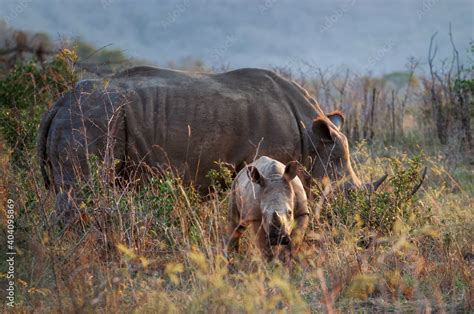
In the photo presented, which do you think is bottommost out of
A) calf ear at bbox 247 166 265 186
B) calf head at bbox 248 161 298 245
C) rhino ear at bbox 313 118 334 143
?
calf head at bbox 248 161 298 245

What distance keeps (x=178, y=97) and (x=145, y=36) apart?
8758 cm

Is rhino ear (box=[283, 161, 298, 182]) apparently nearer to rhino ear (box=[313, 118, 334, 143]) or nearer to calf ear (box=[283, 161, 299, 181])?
calf ear (box=[283, 161, 299, 181])

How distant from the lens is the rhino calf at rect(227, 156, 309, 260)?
231 inches

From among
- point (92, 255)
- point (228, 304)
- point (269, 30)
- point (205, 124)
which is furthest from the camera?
point (269, 30)

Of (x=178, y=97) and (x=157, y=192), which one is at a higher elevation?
(x=178, y=97)

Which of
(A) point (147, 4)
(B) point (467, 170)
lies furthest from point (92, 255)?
(A) point (147, 4)

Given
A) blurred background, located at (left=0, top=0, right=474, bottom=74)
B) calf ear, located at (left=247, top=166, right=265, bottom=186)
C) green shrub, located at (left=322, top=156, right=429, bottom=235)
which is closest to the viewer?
calf ear, located at (left=247, top=166, right=265, bottom=186)

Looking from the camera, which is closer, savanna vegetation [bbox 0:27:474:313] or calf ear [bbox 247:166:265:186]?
savanna vegetation [bbox 0:27:474:313]

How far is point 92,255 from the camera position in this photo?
538 centimetres

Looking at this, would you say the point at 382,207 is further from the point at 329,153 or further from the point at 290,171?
the point at 329,153

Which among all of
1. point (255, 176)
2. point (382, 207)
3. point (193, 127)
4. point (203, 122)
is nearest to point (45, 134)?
point (193, 127)

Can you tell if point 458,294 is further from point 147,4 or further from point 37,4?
point 147,4

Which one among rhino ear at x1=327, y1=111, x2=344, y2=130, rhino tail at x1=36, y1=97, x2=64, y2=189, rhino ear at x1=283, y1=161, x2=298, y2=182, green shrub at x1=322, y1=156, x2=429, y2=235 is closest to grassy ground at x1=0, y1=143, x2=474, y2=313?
green shrub at x1=322, y1=156, x2=429, y2=235

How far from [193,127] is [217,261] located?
3.48 m
